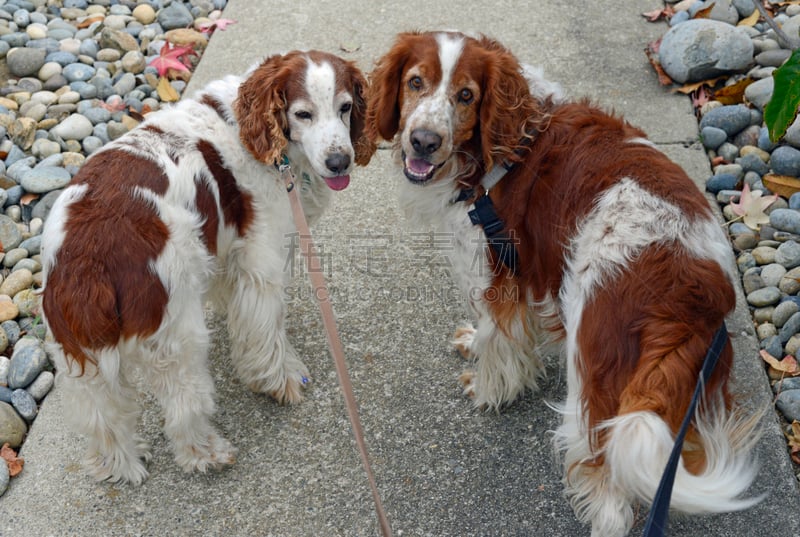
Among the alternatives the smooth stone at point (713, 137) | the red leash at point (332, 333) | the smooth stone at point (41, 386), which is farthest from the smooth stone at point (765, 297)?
the smooth stone at point (41, 386)

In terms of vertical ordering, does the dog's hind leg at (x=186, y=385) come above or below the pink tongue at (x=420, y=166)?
below

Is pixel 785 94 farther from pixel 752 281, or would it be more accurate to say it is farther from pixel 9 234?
pixel 9 234

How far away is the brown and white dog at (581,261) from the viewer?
7.55ft

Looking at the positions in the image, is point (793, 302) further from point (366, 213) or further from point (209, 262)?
point (209, 262)

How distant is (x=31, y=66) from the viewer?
5281mm

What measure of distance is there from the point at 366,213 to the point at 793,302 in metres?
2.33

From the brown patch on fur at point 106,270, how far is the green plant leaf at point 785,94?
2.35m

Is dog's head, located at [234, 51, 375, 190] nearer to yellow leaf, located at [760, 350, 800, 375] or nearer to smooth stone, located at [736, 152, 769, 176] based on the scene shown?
yellow leaf, located at [760, 350, 800, 375]

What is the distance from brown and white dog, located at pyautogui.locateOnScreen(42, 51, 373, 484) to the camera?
2.67 meters

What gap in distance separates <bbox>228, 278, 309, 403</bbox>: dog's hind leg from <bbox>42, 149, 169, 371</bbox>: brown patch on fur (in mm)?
648

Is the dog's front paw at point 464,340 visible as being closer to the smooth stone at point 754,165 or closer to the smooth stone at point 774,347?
the smooth stone at point 774,347

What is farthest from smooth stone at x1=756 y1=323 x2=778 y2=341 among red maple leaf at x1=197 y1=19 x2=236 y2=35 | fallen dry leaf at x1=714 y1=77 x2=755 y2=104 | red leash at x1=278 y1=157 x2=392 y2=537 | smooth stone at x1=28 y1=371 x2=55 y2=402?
red maple leaf at x1=197 y1=19 x2=236 y2=35

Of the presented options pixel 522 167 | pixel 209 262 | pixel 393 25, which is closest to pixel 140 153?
pixel 209 262

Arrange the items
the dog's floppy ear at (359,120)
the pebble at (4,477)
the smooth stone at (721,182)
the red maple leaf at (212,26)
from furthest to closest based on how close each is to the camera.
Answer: the red maple leaf at (212,26) → the smooth stone at (721,182) → the dog's floppy ear at (359,120) → the pebble at (4,477)
